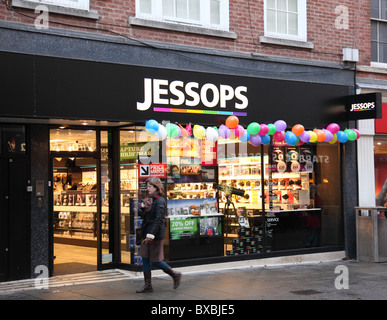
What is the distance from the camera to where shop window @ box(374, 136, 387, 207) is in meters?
14.9

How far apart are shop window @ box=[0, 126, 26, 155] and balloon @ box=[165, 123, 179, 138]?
2.60m

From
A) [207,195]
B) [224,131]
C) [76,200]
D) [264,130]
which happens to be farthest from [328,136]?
[76,200]

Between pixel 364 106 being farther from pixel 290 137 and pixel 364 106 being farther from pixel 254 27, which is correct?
pixel 254 27

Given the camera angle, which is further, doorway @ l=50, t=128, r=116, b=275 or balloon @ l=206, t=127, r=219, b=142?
doorway @ l=50, t=128, r=116, b=275

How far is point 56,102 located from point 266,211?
5.38 metres

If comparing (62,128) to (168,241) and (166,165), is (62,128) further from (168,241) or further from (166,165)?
(168,241)

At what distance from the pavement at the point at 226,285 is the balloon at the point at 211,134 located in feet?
8.63

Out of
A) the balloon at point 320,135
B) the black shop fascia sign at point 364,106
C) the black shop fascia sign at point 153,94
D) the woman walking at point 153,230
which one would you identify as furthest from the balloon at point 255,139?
the woman walking at point 153,230

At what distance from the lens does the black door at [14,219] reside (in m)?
10.9

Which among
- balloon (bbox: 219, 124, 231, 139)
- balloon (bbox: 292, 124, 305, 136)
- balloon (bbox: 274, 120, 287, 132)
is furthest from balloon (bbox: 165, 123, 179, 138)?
balloon (bbox: 292, 124, 305, 136)

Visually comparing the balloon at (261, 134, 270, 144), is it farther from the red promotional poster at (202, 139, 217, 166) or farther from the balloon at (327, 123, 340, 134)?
the balloon at (327, 123, 340, 134)

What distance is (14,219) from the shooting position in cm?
1095
